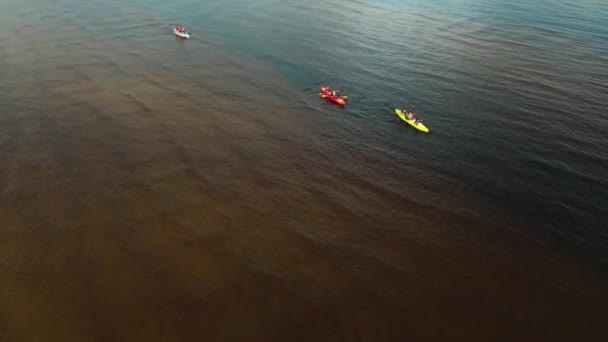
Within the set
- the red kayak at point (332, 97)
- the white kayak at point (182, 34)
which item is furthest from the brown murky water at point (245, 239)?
the white kayak at point (182, 34)

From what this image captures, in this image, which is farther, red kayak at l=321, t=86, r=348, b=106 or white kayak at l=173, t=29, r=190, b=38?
white kayak at l=173, t=29, r=190, b=38

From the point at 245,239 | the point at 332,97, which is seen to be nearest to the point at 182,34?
the point at 332,97

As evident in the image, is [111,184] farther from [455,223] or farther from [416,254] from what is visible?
[455,223]

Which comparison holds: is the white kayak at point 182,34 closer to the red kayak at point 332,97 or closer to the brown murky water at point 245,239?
the brown murky water at point 245,239

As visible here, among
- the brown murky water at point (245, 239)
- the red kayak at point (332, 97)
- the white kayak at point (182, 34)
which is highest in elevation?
the white kayak at point (182, 34)

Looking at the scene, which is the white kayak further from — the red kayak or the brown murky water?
the red kayak

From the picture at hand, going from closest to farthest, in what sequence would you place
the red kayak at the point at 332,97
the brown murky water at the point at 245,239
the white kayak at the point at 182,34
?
the brown murky water at the point at 245,239
the red kayak at the point at 332,97
the white kayak at the point at 182,34

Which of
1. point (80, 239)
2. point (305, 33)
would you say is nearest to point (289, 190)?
point (80, 239)

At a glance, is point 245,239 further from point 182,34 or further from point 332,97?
point 182,34

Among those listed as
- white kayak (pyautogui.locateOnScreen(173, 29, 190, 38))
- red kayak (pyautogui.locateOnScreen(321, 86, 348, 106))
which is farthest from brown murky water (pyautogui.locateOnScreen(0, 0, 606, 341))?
white kayak (pyautogui.locateOnScreen(173, 29, 190, 38))
